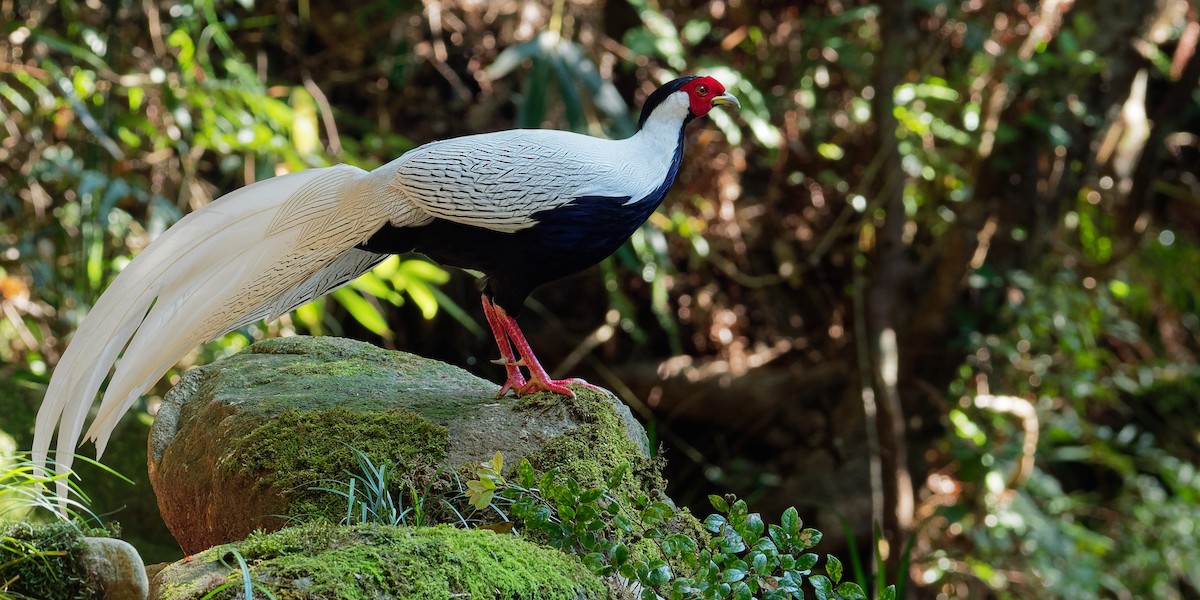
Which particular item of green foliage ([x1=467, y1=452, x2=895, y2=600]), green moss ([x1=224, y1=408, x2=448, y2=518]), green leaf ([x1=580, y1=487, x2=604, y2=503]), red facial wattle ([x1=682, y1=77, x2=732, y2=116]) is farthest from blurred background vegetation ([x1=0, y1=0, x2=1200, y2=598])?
green leaf ([x1=580, y1=487, x2=604, y2=503])

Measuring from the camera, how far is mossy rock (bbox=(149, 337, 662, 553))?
2.20 m

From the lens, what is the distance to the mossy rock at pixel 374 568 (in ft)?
4.79

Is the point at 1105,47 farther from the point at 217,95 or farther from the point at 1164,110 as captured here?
the point at 217,95

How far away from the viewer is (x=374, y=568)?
1532 mm

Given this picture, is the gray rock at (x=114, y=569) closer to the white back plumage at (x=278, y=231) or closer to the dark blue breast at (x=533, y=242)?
the white back plumage at (x=278, y=231)

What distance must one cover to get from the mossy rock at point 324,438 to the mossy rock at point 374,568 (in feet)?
1.34

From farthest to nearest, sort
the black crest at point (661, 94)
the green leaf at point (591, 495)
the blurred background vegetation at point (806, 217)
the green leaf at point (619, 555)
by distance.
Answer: the blurred background vegetation at point (806, 217)
the black crest at point (661, 94)
the green leaf at point (591, 495)
the green leaf at point (619, 555)

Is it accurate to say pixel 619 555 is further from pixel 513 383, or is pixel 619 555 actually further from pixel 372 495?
pixel 513 383

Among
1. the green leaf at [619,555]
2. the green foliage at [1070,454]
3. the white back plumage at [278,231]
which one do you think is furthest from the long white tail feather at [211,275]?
the green foliage at [1070,454]

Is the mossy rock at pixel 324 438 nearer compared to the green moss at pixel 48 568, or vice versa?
the green moss at pixel 48 568

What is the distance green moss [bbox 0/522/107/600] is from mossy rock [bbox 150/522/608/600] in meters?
0.19

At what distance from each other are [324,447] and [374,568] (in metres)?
0.75

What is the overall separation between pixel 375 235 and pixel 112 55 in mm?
2816

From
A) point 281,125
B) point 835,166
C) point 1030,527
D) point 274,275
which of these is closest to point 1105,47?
point 835,166
